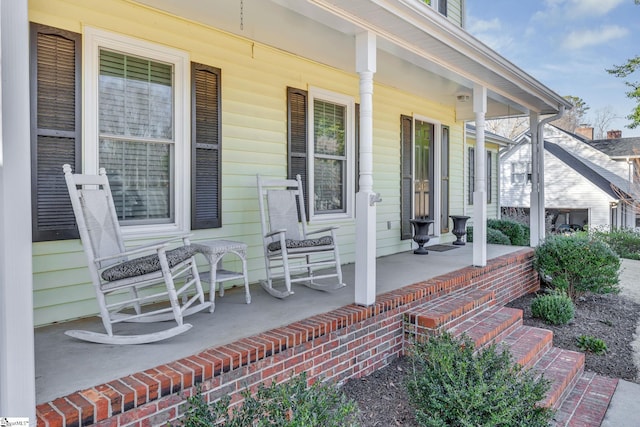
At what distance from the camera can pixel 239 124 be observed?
13.5 feet

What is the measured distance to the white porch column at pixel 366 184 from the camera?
3.27 metres

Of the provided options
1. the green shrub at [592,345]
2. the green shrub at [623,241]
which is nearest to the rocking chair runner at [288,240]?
the green shrub at [592,345]

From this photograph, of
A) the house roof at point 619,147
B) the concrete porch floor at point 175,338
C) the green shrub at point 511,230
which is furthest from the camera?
the house roof at point 619,147

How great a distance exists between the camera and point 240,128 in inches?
162

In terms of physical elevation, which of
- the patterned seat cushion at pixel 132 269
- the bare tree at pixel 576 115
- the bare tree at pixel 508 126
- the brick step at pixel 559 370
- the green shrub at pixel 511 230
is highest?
the bare tree at pixel 576 115

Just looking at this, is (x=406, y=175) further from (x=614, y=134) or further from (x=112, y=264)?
(x=614, y=134)

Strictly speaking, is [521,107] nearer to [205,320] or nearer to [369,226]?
[369,226]

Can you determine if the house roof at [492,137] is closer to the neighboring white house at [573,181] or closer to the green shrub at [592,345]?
the green shrub at [592,345]

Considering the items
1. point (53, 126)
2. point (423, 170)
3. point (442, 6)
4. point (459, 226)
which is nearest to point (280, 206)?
point (53, 126)

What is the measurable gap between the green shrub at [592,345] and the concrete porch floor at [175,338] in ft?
5.45

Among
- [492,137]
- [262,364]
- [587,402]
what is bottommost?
[587,402]

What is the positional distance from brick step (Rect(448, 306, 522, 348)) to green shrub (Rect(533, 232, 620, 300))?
2.28 m

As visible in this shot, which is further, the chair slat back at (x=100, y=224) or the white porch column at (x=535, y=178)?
the white porch column at (x=535, y=178)

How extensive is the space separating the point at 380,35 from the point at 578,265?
441cm
